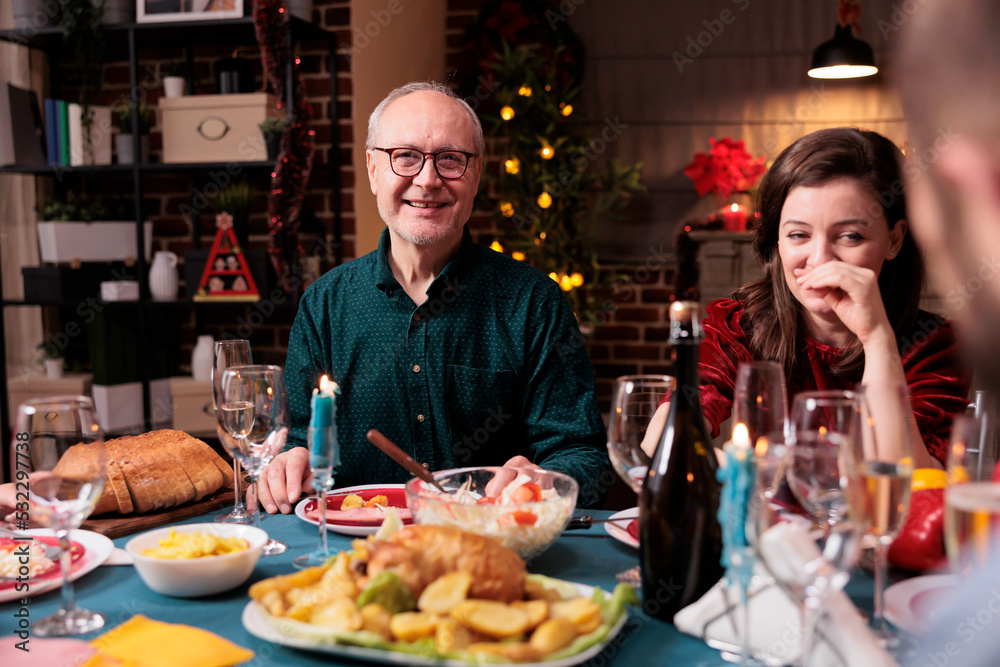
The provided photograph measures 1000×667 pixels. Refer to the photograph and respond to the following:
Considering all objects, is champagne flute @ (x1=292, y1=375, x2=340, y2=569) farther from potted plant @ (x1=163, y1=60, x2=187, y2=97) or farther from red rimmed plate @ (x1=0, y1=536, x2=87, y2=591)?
potted plant @ (x1=163, y1=60, x2=187, y2=97)

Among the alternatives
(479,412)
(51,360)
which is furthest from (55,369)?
(479,412)

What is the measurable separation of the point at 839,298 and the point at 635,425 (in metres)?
0.70

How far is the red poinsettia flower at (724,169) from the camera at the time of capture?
4.07 metres

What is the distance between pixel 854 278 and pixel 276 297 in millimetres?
2332

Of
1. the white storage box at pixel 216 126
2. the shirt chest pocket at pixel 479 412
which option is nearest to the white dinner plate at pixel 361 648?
the shirt chest pocket at pixel 479 412

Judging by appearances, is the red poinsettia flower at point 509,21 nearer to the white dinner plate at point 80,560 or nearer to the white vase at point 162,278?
the white vase at point 162,278

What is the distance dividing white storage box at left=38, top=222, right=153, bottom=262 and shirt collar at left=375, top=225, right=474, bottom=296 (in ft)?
6.15

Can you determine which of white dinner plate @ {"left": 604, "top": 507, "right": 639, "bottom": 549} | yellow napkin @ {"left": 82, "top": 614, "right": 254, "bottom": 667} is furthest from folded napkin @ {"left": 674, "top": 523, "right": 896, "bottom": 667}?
yellow napkin @ {"left": 82, "top": 614, "right": 254, "bottom": 667}

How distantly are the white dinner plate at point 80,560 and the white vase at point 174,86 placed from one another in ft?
8.45

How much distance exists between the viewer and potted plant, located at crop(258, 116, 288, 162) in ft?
10.0

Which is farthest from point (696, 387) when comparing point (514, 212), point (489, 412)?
point (514, 212)

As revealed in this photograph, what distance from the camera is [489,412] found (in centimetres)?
177

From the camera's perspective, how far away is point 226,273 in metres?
3.20

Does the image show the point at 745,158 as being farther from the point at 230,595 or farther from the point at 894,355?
the point at 230,595
